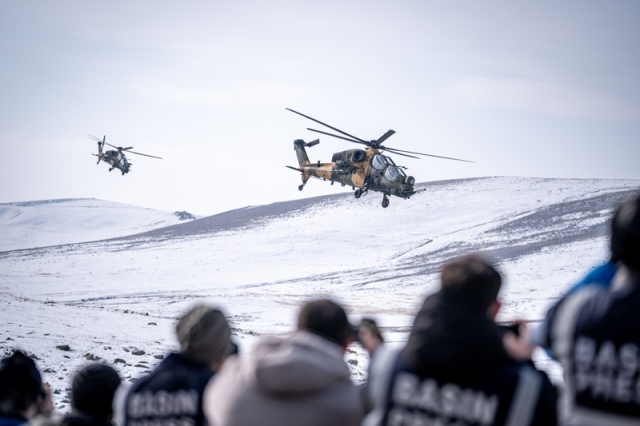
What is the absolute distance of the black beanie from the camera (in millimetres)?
2744

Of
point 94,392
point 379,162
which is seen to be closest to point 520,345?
point 94,392

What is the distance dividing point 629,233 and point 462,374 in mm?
799

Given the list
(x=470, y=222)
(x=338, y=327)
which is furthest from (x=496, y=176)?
(x=338, y=327)

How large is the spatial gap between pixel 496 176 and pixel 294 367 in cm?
6664

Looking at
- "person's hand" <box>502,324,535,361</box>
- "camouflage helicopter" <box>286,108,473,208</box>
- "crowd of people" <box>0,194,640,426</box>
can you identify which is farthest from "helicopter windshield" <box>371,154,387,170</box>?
"person's hand" <box>502,324,535,361</box>

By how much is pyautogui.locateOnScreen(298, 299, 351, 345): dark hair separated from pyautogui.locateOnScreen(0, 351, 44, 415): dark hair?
5.62 ft

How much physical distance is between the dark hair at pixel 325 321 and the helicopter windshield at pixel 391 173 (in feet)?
56.0

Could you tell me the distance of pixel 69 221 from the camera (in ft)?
255

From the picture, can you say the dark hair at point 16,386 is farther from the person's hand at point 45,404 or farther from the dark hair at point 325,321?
the dark hair at point 325,321

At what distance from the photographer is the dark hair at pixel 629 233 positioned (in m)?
1.81

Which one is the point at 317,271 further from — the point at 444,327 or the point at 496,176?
the point at 496,176

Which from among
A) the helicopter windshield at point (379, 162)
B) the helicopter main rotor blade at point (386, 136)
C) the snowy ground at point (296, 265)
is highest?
the helicopter main rotor blade at point (386, 136)

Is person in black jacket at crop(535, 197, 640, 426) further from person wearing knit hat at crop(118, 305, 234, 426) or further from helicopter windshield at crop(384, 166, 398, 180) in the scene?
helicopter windshield at crop(384, 166, 398, 180)

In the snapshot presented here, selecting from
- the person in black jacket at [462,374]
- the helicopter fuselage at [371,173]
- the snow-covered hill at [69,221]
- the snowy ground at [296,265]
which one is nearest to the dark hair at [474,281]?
the person in black jacket at [462,374]
